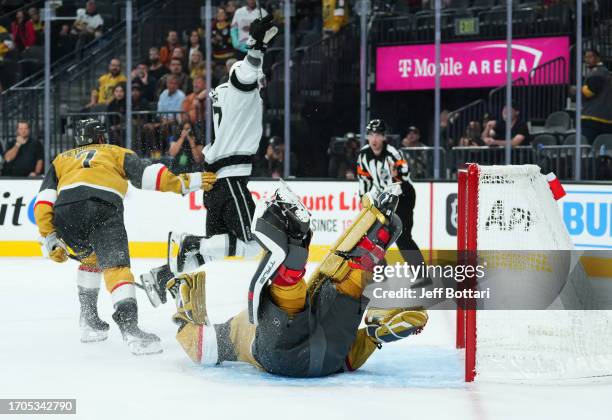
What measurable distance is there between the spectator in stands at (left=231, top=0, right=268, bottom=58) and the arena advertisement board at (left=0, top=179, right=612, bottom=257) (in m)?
1.52

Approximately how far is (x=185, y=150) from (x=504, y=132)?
9.10 ft

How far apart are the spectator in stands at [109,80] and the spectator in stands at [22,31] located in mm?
1294

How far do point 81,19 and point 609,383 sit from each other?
788cm

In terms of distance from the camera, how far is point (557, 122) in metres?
9.46

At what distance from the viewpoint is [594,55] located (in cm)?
919

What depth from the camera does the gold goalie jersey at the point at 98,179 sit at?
5000 millimetres

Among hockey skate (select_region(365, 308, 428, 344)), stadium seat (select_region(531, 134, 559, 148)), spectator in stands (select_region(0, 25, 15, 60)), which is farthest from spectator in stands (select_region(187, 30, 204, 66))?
hockey skate (select_region(365, 308, 428, 344))

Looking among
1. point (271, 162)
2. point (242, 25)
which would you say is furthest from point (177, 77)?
point (271, 162)

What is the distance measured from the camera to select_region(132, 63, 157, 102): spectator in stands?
32.2 ft

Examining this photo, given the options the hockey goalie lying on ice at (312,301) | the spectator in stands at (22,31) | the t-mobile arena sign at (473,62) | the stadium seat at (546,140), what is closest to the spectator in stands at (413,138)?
the t-mobile arena sign at (473,62)

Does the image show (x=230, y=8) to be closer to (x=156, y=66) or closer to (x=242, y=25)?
(x=242, y=25)

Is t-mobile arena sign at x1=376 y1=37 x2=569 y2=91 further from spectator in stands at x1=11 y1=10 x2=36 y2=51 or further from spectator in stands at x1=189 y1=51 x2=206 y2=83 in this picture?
spectator in stands at x1=11 y1=10 x2=36 y2=51

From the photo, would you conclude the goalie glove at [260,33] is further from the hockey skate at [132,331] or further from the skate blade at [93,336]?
the skate blade at [93,336]

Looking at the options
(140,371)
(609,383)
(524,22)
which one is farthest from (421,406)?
(524,22)
